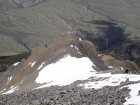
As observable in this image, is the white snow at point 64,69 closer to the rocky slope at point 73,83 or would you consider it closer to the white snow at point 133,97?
the rocky slope at point 73,83

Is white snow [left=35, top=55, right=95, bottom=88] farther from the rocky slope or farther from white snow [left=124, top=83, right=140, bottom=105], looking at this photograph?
white snow [left=124, top=83, right=140, bottom=105]

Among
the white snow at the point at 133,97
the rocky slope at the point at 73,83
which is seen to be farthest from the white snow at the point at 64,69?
the white snow at the point at 133,97

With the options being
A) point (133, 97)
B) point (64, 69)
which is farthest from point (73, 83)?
point (64, 69)

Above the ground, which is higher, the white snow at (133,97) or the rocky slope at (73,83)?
the white snow at (133,97)

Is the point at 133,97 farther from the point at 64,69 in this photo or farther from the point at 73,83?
the point at 64,69

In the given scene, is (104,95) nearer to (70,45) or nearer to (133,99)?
(133,99)

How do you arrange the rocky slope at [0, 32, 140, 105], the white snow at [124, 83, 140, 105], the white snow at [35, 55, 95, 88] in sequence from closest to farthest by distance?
the white snow at [124, 83, 140, 105], the rocky slope at [0, 32, 140, 105], the white snow at [35, 55, 95, 88]

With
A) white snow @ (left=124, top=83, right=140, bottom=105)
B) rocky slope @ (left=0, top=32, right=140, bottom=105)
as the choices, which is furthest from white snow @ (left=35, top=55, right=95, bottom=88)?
white snow @ (left=124, top=83, right=140, bottom=105)

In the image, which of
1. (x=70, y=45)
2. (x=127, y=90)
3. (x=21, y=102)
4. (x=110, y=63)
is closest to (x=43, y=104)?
(x=21, y=102)

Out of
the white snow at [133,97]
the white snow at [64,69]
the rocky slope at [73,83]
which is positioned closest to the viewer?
the white snow at [133,97]
